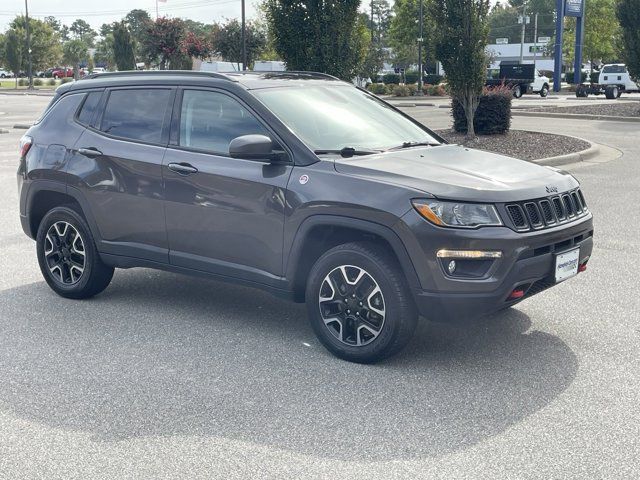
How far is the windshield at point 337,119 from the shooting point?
222 inches

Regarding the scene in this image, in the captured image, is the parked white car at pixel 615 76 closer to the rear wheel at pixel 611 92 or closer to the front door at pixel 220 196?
the rear wheel at pixel 611 92

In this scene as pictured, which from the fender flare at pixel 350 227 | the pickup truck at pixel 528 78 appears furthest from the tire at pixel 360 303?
the pickup truck at pixel 528 78

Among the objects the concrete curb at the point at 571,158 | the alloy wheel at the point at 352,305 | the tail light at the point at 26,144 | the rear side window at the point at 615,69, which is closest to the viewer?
the alloy wheel at the point at 352,305

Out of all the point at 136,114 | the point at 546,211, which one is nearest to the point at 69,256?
the point at 136,114

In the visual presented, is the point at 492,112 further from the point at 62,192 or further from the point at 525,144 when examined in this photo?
the point at 62,192

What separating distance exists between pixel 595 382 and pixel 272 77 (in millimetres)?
3132

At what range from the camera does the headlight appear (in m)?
4.80

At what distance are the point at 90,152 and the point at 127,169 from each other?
0.47 metres

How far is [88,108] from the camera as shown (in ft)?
22.2

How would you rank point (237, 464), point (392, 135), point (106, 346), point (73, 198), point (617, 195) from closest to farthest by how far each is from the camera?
point (237, 464), point (106, 346), point (392, 135), point (73, 198), point (617, 195)

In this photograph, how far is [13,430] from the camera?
171 inches

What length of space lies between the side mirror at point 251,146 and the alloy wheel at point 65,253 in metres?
2.04

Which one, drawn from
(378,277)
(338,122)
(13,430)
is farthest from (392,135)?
(13,430)

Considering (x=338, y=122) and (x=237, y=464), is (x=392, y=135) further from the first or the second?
(x=237, y=464)
